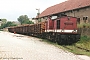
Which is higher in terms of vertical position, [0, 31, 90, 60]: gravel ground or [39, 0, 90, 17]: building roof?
[39, 0, 90, 17]: building roof

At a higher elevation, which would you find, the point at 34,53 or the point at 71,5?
the point at 71,5

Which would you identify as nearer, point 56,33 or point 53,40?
point 56,33

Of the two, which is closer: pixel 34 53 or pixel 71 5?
pixel 34 53

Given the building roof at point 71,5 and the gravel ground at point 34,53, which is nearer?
the gravel ground at point 34,53

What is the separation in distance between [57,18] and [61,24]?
34.0 inches

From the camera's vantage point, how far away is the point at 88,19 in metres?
29.3

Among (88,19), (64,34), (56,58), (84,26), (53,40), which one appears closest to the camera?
(56,58)

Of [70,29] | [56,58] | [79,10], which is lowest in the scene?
[56,58]

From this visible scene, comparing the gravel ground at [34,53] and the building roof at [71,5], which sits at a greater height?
the building roof at [71,5]

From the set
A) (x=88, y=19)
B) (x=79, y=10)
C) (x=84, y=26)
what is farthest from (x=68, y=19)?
(x=79, y=10)

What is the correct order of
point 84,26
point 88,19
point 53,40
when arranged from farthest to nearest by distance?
1. point 88,19
2. point 84,26
3. point 53,40

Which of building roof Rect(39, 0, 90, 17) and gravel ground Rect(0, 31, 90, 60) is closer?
gravel ground Rect(0, 31, 90, 60)

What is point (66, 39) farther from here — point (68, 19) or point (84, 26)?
point (84, 26)

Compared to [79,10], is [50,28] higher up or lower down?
lower down
